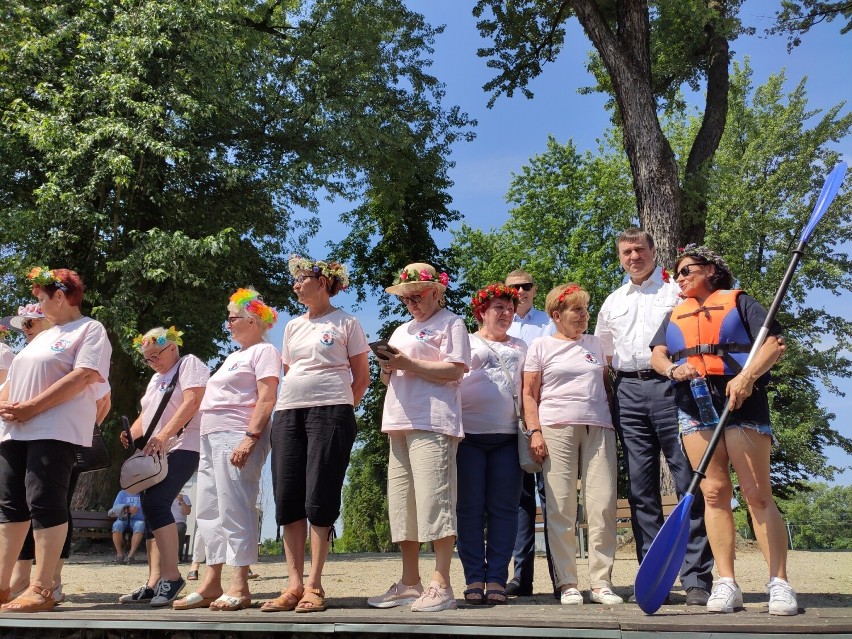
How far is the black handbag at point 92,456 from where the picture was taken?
5.69 metres

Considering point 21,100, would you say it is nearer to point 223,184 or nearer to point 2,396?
point 223,184

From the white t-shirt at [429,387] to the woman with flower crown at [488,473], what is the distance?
1.29 ft

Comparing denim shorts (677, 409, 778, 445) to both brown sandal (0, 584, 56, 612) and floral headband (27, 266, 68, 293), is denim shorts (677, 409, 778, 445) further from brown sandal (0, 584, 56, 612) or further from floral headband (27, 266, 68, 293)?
floral headband (27, 266, 68, 293)

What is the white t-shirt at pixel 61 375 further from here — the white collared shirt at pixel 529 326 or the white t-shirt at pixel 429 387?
the white collared shirt at pixel 529 326

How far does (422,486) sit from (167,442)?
2.02 meters

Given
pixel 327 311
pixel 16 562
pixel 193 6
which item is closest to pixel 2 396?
pixel 16 562

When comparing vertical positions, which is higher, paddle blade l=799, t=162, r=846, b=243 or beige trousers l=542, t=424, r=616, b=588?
paddle blade l=799, t=162, r=846, b=243

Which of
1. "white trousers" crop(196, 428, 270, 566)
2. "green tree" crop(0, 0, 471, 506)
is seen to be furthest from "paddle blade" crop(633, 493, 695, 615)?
"green tree" crop(0, 0, 471, 506)

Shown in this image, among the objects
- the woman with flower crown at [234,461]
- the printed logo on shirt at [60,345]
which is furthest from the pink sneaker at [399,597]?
the printed logo on shirt at [60,345]

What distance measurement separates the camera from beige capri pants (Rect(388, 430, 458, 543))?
4.83 meters

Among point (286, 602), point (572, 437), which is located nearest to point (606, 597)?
point (572, 437)

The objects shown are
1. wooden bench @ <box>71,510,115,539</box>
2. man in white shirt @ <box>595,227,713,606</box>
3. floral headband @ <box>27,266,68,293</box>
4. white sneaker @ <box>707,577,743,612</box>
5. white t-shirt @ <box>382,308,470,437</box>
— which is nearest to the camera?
white sneaker @ <box>707,577,743,612</box>

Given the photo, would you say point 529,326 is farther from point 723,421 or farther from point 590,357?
point 723,421

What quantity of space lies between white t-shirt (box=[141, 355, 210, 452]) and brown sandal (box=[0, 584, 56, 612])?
1.22 m
